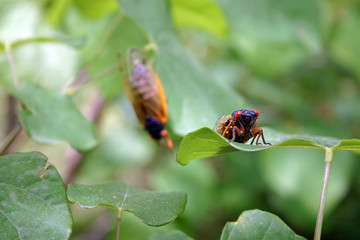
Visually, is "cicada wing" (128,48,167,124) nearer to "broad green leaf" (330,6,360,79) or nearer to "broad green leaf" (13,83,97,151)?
"broad green leaf" (13,83,97,151)

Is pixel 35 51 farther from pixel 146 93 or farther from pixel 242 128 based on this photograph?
pixel 242 128

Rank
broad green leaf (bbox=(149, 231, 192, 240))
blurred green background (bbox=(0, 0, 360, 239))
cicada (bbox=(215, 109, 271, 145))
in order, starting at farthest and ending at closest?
blurred green background (bbox=(0, 0, 360, 239)) → cicada (bbox=(215, 109, 271, 145)) → broad green leaf (bbox=(149, 231, 192, 240))

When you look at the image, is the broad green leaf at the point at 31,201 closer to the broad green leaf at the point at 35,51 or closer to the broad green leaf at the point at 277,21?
the broad green leaf at the point at 35,51

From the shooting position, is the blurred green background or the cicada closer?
the cicada

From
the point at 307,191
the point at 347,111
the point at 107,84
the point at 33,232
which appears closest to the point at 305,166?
the point at 307,191

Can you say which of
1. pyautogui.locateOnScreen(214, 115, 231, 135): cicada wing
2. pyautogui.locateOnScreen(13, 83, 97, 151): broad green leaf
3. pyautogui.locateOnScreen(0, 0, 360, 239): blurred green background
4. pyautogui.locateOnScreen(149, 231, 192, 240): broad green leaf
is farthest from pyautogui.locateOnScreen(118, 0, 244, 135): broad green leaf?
pyautogui.locateOnScreen(149, 231, 192, 240): broad green leaf
